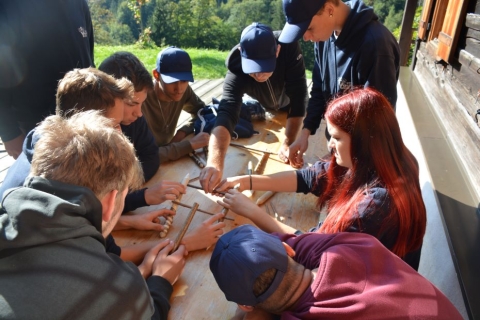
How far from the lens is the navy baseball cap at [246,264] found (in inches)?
42.6

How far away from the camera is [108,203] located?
1.04 metres

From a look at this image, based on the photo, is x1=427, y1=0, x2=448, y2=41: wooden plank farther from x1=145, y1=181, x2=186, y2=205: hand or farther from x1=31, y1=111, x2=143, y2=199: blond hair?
x1=31, y1=111, x2=143, y2=199: blond hair

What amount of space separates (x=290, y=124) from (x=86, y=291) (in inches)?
88.6

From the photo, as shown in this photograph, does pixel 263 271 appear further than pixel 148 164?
No

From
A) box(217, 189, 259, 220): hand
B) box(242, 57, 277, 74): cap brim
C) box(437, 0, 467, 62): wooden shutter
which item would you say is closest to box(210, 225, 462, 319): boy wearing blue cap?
box(217, 189, 259, 220): hand

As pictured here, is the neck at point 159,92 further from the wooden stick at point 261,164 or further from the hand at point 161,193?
the hand at point 161,193

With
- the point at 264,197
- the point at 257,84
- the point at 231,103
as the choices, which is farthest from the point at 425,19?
the point at 264,197

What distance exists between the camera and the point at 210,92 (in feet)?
15.6

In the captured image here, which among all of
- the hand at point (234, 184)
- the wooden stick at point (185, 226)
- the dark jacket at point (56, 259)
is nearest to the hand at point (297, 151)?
the hand at point (234, 184)

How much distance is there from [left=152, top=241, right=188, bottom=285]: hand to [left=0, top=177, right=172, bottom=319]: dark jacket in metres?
0.48

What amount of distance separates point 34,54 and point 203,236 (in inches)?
59.3

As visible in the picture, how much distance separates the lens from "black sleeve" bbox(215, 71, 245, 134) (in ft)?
8.32

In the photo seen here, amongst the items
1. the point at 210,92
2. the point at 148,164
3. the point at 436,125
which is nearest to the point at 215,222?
the point at 148,164

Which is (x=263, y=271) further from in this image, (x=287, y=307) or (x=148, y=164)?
(x=148, y=164)
